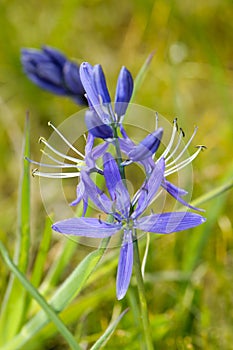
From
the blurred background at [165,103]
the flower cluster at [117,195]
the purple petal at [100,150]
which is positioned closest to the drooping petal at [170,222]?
the flower cluster at [117,195]

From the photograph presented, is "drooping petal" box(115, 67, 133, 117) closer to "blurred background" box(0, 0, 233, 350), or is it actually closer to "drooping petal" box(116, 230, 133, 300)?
"drooping petal" box(116, 230, 133, 300)

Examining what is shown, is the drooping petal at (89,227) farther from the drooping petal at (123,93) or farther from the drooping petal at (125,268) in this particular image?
the drooping petal at (123,93)

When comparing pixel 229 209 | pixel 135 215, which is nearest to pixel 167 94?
pixel 229 209

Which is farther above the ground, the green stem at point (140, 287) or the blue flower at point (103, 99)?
the blue flower at point (103, 99)

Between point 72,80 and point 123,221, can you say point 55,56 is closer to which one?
point 72,80

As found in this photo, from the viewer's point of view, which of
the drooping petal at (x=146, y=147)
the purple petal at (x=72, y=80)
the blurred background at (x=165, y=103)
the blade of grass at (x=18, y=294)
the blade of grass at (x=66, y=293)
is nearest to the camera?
the drooping petal at (x=146, y=147)

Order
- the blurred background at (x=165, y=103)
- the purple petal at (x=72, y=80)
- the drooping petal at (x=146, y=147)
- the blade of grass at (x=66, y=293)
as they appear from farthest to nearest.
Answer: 1. the purple petal at (x=72, y=80)
2. the blurred background at (x=165, y=103)
3. the blade of grass at (x=66, y=293)
4. the drooping petal at (x=146, y=147)

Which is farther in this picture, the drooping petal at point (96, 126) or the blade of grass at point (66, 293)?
the blade of grass at point (66, 293)
